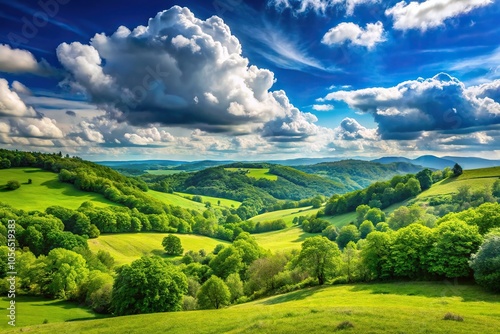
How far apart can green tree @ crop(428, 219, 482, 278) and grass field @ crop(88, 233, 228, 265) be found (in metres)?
91.4

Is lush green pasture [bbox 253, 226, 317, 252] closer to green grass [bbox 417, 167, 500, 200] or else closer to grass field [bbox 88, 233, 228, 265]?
grass field [bbox 88, 233, 228, 265]

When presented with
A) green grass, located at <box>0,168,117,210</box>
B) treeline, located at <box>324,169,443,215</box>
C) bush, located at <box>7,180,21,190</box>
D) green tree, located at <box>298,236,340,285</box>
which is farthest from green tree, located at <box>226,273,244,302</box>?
bush, located at <box>7,180,21,190</box>

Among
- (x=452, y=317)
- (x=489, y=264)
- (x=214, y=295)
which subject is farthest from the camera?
(x=214, y=295)

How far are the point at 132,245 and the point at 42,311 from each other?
6363 centimetres

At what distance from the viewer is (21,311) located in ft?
187

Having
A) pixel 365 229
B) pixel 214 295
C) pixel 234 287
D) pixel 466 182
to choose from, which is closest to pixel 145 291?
pixel 214 295

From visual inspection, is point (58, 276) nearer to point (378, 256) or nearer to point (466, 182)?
point (378, 256)

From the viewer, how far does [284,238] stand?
154 m

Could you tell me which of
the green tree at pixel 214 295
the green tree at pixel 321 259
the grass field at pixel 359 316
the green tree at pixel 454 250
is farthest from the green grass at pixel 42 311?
the green tree at pixel 454 250

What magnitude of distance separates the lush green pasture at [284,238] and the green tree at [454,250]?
82.7 metres

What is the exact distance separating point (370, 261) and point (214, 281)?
98.0 ft

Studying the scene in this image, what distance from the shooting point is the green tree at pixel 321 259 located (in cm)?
6034

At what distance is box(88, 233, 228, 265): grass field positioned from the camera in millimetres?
112438

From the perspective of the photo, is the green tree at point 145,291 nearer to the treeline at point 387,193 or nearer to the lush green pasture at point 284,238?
the lush green pasture at point 284,238
